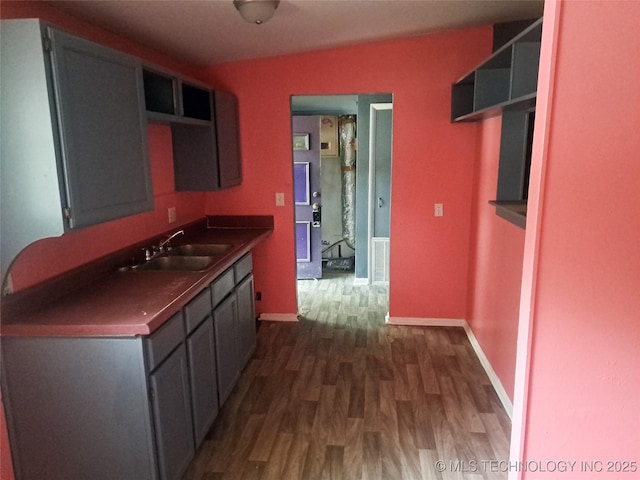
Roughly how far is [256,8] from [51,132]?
3.55 ft

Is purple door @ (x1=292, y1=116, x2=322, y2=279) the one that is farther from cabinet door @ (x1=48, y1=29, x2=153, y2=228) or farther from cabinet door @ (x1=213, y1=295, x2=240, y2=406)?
cabinet door @ (x1=48, y1=29, x2=153, y2=228)

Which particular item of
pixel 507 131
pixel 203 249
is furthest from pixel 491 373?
pixel 203 249

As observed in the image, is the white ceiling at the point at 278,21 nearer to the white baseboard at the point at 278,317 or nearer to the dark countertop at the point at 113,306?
the dark countertop at the point at 113,306

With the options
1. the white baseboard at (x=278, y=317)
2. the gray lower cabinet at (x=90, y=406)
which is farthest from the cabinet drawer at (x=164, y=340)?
the white baseboard at (x=278, y=317)

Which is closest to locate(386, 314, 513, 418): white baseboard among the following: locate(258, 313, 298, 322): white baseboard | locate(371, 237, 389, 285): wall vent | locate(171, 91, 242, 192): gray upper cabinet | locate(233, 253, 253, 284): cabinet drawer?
locate(258, 313, 298, 322): white baseboard

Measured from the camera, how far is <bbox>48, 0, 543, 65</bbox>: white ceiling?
6.89ft

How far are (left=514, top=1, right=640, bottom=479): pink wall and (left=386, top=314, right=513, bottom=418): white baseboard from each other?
4.82 feet

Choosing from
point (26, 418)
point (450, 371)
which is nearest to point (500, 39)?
point (450, 371)

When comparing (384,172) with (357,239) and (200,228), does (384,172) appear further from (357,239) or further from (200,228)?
(200,228)

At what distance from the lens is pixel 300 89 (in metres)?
3.62

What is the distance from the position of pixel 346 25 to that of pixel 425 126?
3.77 ft

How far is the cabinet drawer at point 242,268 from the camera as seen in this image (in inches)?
111

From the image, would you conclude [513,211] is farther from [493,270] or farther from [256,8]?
[256,8]

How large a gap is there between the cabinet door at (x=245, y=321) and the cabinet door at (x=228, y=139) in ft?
2.71
